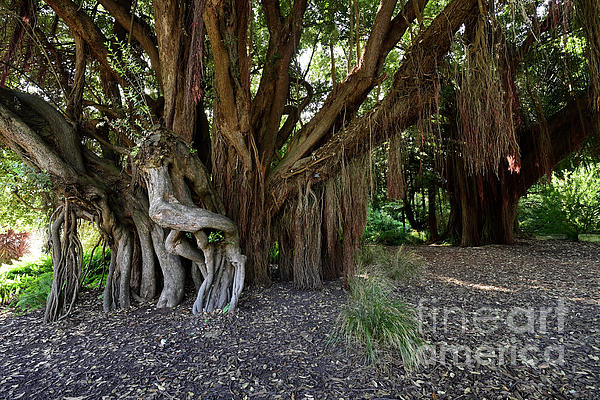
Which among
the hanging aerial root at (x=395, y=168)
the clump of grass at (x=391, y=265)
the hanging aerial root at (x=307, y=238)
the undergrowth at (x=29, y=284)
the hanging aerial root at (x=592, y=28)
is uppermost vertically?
the hanging aerial root at (x=592, y=28)

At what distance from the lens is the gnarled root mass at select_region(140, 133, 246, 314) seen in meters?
2.42

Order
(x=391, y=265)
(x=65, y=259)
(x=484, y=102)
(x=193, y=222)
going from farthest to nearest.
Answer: (x=391, y=265) < (x=65, y=259) < (x=193, y=222) < (x=484, y=102)

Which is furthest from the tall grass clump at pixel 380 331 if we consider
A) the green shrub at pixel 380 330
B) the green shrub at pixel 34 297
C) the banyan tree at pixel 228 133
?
the green shrub at pixel 34 297

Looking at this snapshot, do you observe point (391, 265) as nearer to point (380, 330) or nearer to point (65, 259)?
point (380, 330)

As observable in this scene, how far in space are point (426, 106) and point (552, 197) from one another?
20.3 ft

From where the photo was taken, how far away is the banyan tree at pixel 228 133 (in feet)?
7.64

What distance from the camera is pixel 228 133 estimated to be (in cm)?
313

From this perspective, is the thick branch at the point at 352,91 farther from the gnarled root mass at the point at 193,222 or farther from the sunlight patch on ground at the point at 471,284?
the sunlight patch on ground at the point at 471,284

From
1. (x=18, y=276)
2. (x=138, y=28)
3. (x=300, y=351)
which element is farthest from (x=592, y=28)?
(x=18, y=276)

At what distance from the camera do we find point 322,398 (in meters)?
1.43

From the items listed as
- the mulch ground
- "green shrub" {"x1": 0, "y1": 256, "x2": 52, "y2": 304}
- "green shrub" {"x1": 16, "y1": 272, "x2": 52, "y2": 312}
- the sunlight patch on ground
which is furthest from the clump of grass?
"green shrub" {"x1": 0, "y1": 256, "x2": 52, "y2": 304}

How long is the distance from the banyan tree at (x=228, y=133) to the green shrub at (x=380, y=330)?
0.96m

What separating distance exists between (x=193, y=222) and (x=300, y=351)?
1297 millimetres

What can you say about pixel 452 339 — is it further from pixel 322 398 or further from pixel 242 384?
pixel 242 384
